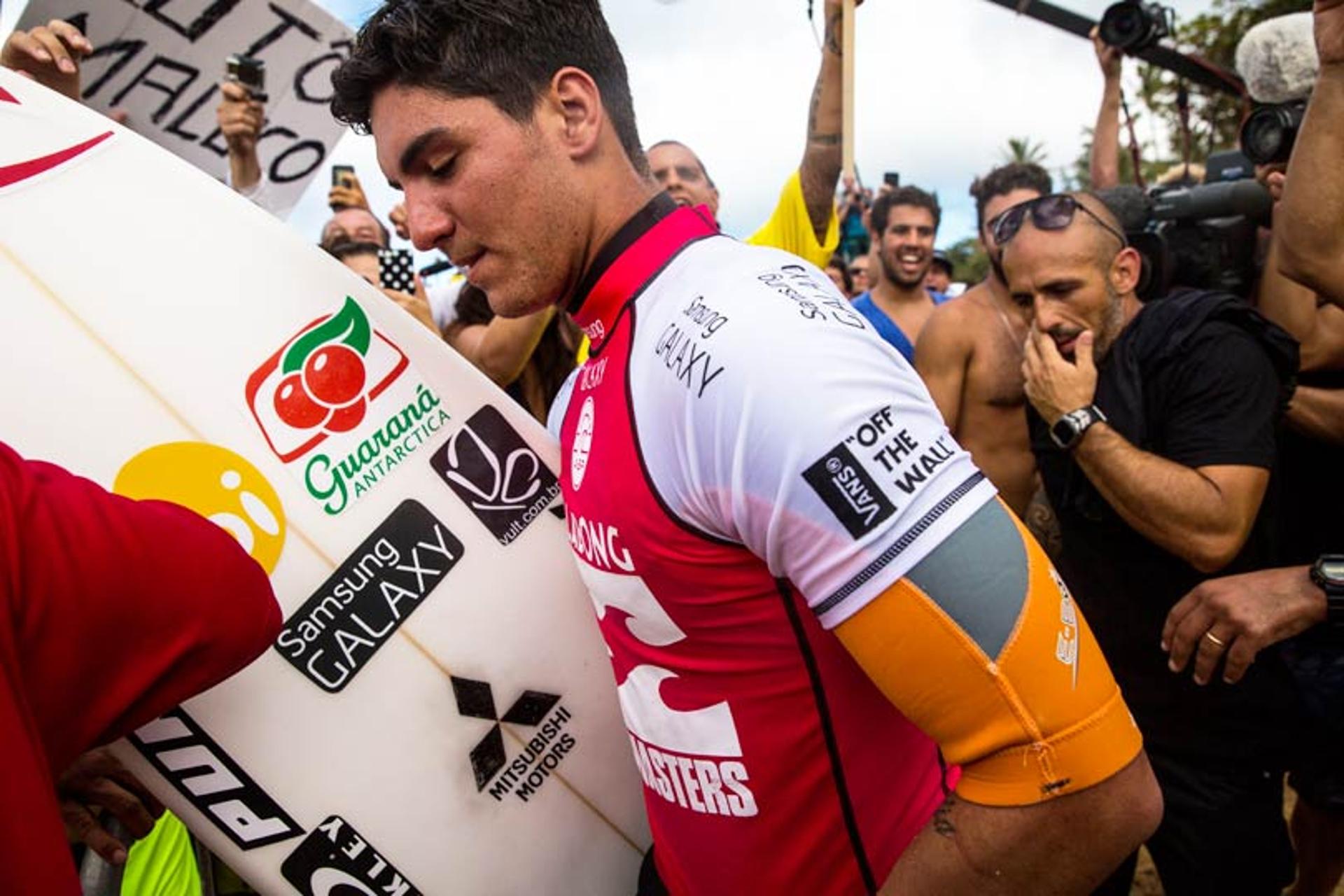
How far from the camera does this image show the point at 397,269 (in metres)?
3.19

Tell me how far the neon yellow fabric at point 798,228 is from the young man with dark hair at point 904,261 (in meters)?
1.57

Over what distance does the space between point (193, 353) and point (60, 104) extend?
55 cm

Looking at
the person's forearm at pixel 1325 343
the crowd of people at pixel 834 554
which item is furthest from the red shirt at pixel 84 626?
the person's forearm at pixel 1325 343

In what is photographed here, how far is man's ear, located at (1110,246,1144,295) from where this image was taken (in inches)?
96.4

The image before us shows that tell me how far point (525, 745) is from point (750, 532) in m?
0.85

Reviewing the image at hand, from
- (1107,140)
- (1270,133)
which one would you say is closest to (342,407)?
(1270,133)

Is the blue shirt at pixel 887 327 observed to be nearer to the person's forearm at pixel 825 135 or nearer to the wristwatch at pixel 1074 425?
the person's forearm at pixel 825 135

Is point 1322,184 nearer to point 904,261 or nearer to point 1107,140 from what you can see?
point 904,261

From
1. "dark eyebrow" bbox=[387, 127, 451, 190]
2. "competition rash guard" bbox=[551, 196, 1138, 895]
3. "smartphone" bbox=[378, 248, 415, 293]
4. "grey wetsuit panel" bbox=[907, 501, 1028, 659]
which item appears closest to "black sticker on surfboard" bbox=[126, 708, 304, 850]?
"competition rash guard" bbox=[551, 196, 1138, 895]

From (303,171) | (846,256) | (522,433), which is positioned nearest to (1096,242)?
(522,433)

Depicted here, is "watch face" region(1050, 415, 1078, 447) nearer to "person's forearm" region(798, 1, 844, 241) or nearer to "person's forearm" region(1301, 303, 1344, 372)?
"person's forearm" region(1301, 303, 1344, 372)

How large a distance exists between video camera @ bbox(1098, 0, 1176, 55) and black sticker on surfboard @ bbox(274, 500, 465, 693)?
170 inches

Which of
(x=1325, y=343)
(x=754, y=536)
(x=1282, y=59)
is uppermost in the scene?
(x=1282, y=59)

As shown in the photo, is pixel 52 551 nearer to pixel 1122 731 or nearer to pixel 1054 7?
pixel 1122 731
